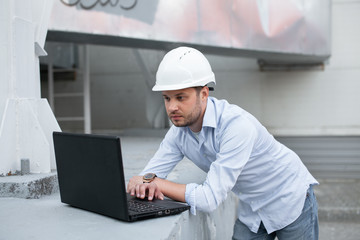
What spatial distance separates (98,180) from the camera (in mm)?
1710

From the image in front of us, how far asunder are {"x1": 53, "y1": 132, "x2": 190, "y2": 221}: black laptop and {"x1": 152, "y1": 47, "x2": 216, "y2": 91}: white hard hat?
1.40 feet

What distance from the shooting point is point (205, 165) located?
7.13ft

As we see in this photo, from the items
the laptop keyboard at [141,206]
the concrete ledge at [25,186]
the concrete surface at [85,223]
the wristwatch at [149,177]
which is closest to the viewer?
the concrete surface at [85,223]

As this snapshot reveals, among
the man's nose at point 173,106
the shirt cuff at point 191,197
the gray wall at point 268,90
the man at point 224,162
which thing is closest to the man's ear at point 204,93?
the man at point 224,162

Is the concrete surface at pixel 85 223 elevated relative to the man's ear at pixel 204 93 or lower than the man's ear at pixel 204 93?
lower

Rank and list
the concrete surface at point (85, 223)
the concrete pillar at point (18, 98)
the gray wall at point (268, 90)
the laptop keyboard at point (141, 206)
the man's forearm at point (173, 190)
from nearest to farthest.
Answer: the concrete surface at point (85, 223), the laptop keyboard at point (141, 206), the man's forearm at point (173, 190), the concrete pillar at point (18, 98), the gray wall at point (268, 90)

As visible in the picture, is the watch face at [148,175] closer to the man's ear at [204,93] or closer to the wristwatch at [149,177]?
the wristwatch at [149,177]

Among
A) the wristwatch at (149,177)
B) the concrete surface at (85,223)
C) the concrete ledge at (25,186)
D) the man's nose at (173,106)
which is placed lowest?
the concrete surface at (85,223)

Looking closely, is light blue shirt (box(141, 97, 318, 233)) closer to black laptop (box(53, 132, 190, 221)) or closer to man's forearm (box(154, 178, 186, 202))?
man's forearm (box(154, 178, 186, 202))

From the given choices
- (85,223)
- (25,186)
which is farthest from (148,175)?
(25,186)

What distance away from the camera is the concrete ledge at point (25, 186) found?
2.29m

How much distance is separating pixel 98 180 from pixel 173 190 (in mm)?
413

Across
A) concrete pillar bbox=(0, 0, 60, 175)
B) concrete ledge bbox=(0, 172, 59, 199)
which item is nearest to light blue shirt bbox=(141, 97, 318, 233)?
concrete ledge bbox=(0, 172, 59, 199)

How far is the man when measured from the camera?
1.80 metres
